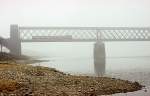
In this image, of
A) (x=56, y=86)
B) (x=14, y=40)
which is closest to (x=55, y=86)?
(x=56, y=86)

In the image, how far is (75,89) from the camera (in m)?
37.0

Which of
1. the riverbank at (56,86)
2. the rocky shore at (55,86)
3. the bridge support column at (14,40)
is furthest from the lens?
the bridge support column at (14,40)

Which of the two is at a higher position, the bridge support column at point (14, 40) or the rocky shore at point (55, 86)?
the bridge support column at point (14, 40)

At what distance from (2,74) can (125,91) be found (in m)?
12.8

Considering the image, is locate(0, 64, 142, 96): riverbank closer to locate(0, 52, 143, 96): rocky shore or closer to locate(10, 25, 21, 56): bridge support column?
locate(0, 52, 143, 96): rocky shore

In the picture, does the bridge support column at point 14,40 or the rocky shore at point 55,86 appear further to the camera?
the bridge support column at point 14,40

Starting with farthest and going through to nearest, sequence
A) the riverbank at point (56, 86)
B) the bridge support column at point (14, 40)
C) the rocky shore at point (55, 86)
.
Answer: the bridge support column at point (14, 40)
the riverbank at point (56, 86)
the rocky shore at point (55, 86)

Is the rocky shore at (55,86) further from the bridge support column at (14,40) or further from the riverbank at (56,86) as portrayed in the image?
the bridge support column at (14,40)

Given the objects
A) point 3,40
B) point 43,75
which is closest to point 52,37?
point 3,40

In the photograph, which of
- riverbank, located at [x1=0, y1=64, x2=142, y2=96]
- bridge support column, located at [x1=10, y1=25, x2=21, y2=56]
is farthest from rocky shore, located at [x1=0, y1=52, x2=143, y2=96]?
bridge support column, located at [x1=10, y1=25, x2=21, y2=56]

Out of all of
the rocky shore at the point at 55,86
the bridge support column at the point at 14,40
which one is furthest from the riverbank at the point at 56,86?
the bridge support column at the point at 14,40

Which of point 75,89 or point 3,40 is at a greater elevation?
point 3,40

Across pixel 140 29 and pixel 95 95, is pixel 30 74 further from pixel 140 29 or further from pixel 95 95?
pixel 140 29

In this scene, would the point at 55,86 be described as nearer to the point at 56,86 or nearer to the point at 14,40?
the point at 56,86
